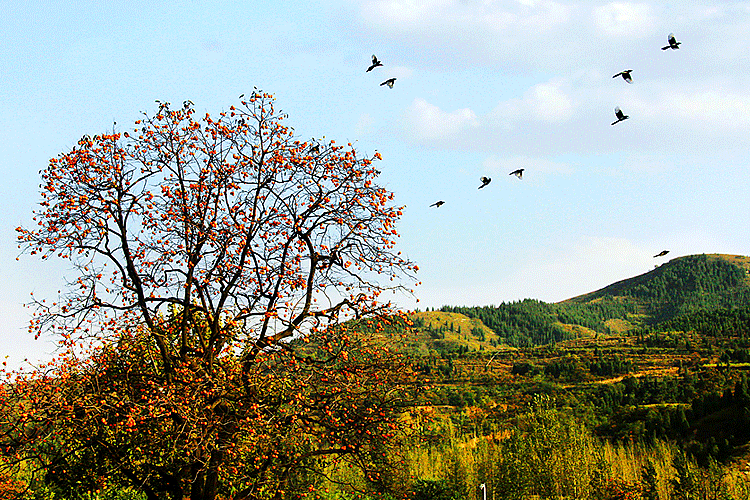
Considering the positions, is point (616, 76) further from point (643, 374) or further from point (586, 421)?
point (643, 374)

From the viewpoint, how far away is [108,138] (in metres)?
12.5

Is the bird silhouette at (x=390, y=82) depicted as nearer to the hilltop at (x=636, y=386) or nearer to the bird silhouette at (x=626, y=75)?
the bird silhouette at (x=626, y=75)

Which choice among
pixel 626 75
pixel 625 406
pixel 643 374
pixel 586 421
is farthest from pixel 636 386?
pixel 626 75

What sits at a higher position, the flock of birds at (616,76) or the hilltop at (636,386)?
the flock of birds at (616,76)

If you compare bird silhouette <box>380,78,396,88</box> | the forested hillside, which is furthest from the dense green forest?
bird silhouette <box>380,78,396,88</box>

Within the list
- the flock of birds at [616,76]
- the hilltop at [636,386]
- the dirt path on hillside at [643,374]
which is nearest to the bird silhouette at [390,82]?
the flock of birds at [616,76]

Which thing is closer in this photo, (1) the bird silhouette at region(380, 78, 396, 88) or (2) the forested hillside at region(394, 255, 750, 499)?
(1) the bird silhouette at region(380, 78, 396, 88)

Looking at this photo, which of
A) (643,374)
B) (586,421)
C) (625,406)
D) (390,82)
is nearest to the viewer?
(390,82)

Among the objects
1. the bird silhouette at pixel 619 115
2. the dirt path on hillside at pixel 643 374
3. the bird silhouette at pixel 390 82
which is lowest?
the dirt path on hillside at pixel 643 374

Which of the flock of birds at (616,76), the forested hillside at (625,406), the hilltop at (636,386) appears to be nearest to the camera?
the flock of birds at (616,76)

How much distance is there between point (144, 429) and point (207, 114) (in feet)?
21.9

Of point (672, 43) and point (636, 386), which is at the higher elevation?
point (672, 43)

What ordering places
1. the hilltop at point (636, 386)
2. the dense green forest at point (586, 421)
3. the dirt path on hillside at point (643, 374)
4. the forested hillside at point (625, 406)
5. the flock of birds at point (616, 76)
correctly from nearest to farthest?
the flock of birds at point (616, 76)
the dense green forest at point (586, 421)
the forested hillside at point (625, 406)
the hilltop at point (636, 386)
the dirt path on hillside at point (643, 374)

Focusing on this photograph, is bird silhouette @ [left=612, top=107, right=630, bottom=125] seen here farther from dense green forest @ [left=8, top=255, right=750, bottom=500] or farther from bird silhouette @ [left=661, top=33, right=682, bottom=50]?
dense green forest @ [left=8, top=255, right=750, bottom=500]
